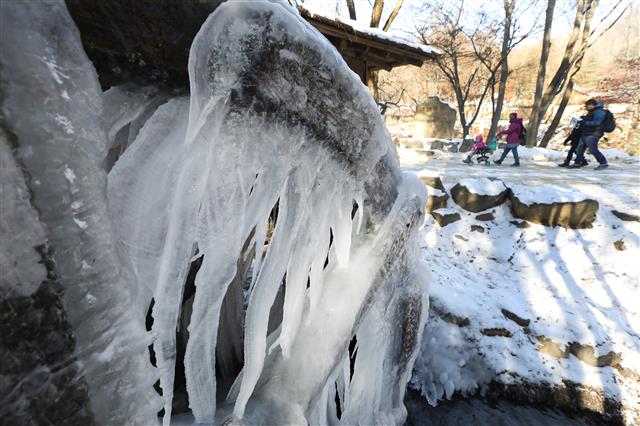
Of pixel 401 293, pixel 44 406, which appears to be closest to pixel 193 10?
pixel 44 406

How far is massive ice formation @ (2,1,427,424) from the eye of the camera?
0.81 metres

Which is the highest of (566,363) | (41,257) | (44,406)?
(41,257)

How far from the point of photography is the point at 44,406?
0.82 metres

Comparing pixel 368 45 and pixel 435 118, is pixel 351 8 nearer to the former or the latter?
pixel 368 45

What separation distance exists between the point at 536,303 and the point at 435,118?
14494 mm

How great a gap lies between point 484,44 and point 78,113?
Answer: 60.1 feet

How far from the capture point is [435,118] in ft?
56.1

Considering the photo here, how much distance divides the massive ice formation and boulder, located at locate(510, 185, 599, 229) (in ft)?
16.4

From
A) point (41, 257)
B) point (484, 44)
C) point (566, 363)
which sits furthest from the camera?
→ point (484, 44)

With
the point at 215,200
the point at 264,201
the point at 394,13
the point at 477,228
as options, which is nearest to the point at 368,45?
the point at 477,228

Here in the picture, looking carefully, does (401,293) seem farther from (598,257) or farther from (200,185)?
(598,257)

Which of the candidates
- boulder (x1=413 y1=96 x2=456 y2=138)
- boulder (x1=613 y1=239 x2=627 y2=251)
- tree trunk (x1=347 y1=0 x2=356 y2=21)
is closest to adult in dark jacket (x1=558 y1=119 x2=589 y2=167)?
boulder (x1=613 y1=239 x2=627 y2=251)

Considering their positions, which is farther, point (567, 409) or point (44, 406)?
point (567, 409)

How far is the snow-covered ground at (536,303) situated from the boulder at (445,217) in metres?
0.09
